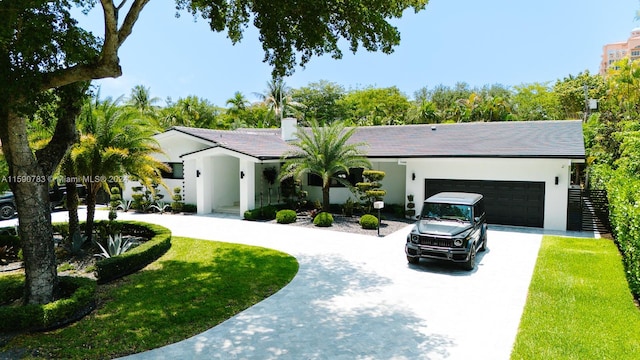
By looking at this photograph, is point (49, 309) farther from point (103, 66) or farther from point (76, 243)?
point (76, 243)

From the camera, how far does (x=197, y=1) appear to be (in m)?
9.97

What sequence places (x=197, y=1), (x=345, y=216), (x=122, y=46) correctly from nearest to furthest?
(x=122, y=46) < (x=197, y=1) < (x=345, y=216)

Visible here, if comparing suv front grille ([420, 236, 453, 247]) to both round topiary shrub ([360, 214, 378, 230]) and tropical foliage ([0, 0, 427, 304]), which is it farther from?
round topiary shrub ([360, 214, 378, 230])

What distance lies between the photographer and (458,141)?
1914cm

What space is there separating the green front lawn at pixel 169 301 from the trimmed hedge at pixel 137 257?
0.72 ft

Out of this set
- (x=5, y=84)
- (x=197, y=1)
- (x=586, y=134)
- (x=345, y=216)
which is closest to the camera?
(x=5, y=84)

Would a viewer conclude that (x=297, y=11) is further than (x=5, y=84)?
Yes

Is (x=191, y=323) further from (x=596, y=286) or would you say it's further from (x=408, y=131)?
(x=408, y=131)

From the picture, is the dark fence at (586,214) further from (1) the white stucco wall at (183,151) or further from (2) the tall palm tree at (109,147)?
(1) the white stucco wall at (183,151)

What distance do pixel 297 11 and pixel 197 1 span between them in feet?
9.44

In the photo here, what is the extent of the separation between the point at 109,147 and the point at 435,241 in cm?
1030

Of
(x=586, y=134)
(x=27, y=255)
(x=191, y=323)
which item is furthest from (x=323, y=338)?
(x=586, y=134)

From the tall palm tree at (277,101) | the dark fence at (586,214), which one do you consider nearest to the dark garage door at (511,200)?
the dark fence at (586,214)

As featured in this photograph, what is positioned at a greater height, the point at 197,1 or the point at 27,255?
the point at 197,1
